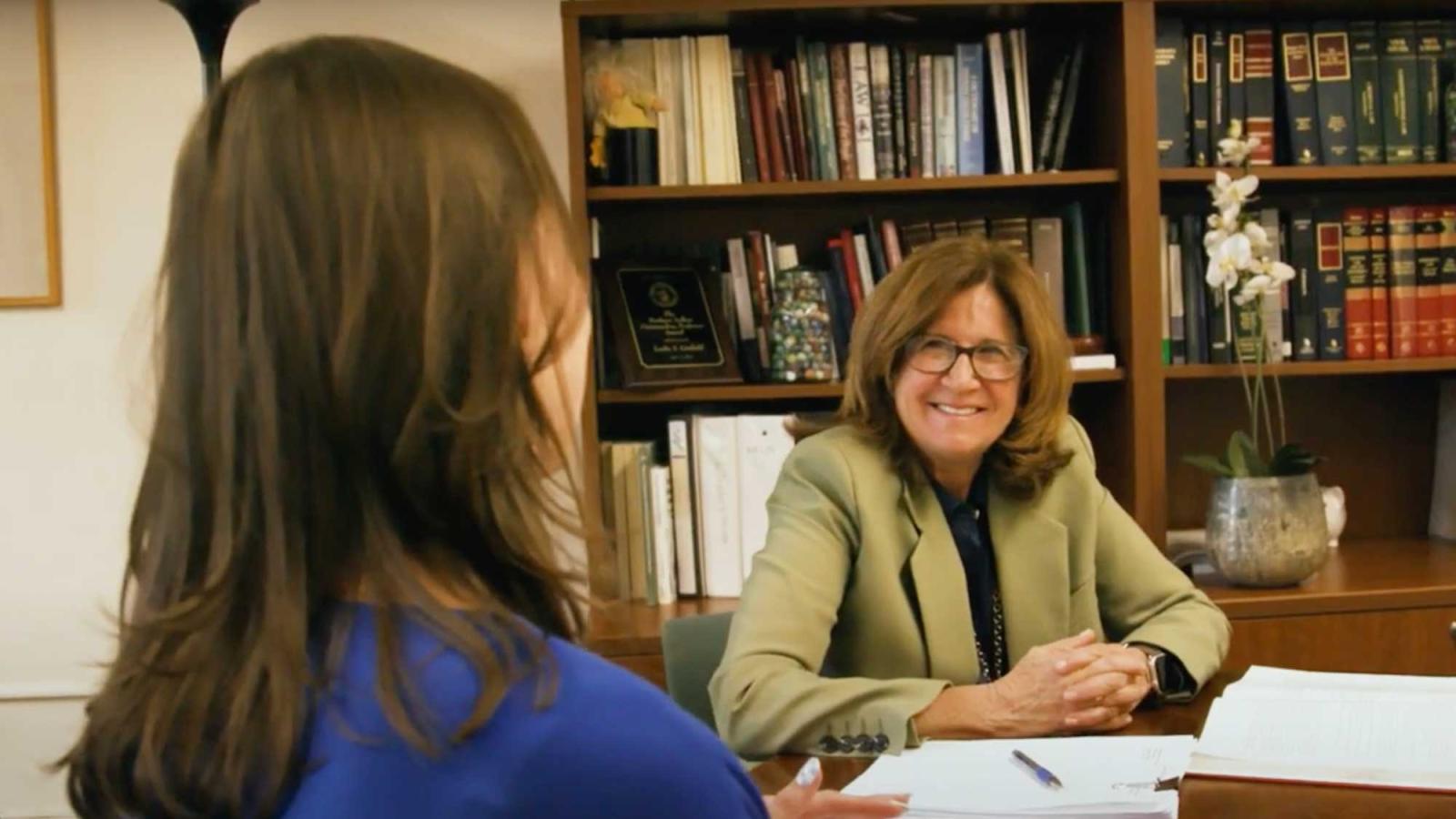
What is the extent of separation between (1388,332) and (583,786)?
8.57 feet

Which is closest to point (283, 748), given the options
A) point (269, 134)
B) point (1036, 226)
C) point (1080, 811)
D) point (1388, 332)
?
point (269, 134)

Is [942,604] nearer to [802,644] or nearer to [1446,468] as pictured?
[802,644]

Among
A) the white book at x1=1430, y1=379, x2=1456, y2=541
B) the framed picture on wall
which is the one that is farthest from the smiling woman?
the framed picture on wall

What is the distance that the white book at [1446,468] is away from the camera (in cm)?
301

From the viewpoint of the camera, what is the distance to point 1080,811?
4.09 feet

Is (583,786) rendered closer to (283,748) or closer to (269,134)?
(283,748)

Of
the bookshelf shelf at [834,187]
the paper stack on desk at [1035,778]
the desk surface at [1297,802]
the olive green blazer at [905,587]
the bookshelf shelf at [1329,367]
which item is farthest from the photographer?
the bookshelf shelf at [1329,367]

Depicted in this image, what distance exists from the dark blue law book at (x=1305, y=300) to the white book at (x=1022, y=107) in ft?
1.74

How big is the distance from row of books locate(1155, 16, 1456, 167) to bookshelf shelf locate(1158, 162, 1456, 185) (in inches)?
1.6

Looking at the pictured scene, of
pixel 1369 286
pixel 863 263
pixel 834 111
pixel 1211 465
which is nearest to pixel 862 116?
pixel 834 111

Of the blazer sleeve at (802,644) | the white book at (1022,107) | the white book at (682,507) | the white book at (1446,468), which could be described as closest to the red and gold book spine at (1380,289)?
the white book at (1446,468)

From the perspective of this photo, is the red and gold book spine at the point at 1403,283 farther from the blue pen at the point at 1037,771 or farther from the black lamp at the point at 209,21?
the black lamp at the point at 209,21

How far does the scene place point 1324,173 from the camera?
2828 mm

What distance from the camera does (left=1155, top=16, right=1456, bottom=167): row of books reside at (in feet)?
9.39
